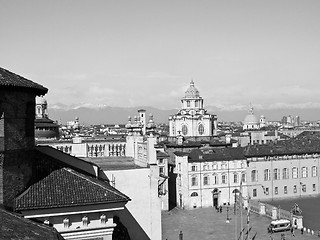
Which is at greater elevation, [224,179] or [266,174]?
[266,174]

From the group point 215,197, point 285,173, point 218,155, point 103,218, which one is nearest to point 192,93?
point 285,173

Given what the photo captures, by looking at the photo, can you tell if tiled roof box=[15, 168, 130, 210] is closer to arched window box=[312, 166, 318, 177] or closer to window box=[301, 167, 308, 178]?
window box=[301, 167, 308, 178]

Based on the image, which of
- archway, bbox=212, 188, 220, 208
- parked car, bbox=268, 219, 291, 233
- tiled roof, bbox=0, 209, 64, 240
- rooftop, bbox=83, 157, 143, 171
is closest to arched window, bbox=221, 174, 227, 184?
archway, bbox=212, 188, 220, 208

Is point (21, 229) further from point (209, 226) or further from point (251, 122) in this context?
point (251, 122)

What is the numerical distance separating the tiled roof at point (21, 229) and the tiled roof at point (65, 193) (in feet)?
5.37

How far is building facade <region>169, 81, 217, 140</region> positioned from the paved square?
39.8m

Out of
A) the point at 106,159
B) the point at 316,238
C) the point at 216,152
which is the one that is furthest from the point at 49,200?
the point at 216,152

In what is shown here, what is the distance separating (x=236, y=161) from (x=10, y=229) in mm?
53988

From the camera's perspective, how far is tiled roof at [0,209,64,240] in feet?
39.5

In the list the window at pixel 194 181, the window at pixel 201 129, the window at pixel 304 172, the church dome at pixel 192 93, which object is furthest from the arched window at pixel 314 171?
the church dome at pixel 192 93

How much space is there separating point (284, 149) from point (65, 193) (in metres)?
57.3

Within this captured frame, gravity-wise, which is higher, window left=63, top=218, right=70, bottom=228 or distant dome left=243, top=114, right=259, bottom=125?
distant dome left=243, top=114, right=259, bottom=125

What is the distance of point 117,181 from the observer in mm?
22609

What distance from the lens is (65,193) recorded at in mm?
16781
